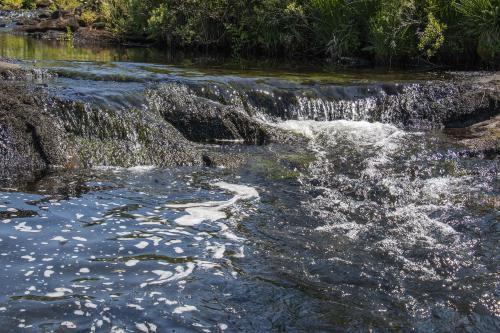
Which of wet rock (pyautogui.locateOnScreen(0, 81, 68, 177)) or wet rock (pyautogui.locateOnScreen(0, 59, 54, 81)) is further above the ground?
wet rock (pyautogui.locateOnScreen(0, 59, 54, 81))

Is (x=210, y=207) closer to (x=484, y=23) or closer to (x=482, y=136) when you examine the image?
(x=482, y=136)

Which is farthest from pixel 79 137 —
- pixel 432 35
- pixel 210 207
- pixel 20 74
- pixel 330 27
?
pixel 330 27

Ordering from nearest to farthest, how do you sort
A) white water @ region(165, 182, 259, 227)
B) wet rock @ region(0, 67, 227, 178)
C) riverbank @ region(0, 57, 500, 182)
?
1. white water @ region(165, 182, 259, 227)
2. wet rock @ region(0, 67, 227, 178)
3. riverbank @ region(0, 57, 500, 182)

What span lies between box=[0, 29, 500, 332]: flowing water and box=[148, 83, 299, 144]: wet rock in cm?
37

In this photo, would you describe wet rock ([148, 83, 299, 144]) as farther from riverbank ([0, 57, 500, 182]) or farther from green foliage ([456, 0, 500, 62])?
green foliage ([456, 0, 500, 62])

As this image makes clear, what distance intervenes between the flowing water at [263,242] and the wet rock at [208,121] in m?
0.37

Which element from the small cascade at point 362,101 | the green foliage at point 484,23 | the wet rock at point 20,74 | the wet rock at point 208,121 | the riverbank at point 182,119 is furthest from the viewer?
the green foliage at point 484,23

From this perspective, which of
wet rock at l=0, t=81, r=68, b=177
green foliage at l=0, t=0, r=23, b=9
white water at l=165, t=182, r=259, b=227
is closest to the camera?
white water at l=165, t=182, r=259, b=227

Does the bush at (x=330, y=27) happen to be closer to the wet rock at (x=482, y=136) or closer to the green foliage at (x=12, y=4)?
the wet rock at (x=482, y=136)

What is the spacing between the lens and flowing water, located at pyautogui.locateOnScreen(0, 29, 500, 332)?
195 inches

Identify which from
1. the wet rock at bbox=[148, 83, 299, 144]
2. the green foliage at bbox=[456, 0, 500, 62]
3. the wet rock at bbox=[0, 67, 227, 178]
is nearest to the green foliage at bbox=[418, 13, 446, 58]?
the green foliage at bbox=[456, 0, 500, 62]

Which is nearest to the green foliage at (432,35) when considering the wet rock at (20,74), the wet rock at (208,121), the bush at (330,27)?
the bush at (330,27)

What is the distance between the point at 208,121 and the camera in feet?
36.8

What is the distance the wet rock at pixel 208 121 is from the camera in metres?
11.1
